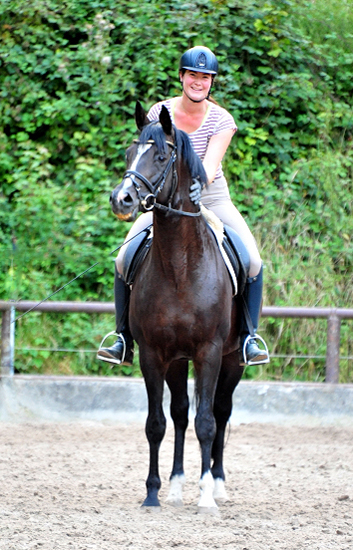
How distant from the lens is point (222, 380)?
5727mm

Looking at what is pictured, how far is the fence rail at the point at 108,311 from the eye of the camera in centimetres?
812

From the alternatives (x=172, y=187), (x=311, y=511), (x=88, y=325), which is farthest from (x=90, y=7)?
(x=311, y=511)

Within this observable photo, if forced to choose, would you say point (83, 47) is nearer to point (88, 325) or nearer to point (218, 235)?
point (88, 325)

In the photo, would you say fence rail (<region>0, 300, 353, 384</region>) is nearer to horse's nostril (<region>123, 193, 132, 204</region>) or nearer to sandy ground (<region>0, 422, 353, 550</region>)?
sandy ground (<region>0, 422, 353, 550</region>)

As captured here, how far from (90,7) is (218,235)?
7500 mm

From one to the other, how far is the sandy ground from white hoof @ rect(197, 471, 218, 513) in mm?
80

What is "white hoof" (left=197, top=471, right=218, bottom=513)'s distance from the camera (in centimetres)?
467

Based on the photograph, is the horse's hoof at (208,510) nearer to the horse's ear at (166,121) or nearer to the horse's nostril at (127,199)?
the horse's nostril at (127,199)

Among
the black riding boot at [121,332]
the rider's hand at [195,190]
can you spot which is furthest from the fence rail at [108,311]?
the rider's hand at [195,190]

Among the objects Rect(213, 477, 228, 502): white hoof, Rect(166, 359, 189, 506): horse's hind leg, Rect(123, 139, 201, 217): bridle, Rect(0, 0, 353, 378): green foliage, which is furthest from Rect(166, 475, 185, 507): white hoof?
Rect(0, 0, 353, 378): green foliage

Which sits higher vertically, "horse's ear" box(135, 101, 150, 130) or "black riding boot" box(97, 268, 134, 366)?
"horse's ear" box(135, 101, 150, 130)

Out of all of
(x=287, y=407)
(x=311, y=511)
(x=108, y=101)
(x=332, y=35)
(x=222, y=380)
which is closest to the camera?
(x=311, y=511)

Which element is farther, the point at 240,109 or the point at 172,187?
the point at 240,109

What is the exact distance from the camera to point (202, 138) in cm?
500
